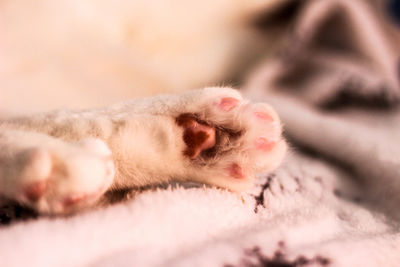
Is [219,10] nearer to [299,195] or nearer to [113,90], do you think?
[113,90]

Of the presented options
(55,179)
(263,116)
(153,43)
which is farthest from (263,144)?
(153,43)

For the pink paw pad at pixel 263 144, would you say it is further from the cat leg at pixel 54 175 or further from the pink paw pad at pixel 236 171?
the cat leg at pixel 54 175

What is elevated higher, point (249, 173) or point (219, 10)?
point (219, 10)

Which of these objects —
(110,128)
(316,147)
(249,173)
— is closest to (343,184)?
(316,147)

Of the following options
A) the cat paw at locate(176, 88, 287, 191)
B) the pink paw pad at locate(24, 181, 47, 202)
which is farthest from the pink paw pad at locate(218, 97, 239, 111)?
the pink paw pad at locate(24, 181, 47, 202)

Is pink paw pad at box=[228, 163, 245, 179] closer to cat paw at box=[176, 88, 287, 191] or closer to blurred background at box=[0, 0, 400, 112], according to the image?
cat paw at box=[176, 88, 287, 191]

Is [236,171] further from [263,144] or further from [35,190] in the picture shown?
[35,190]
